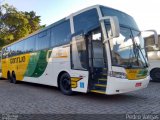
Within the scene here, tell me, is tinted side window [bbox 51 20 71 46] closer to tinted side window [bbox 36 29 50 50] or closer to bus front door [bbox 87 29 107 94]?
tinted side window [bbox 36 29 50 50]

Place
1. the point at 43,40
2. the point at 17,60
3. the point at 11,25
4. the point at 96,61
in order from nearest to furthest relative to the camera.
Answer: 1. the point at 96,61
2. the point at 43,40
3. the point at 17,60
4. the point at 11,25

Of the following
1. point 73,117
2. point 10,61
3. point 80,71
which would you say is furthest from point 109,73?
point 10,61

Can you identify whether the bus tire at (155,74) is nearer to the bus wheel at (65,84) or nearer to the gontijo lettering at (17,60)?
the bus wheel at (65,84)

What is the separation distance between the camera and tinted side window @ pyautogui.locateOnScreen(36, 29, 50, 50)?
11418 millimetres

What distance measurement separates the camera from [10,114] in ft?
20.9

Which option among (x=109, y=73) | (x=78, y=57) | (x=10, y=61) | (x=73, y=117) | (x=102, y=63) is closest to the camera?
(x=73, y=117)

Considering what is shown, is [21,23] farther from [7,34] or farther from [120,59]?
[120,59]

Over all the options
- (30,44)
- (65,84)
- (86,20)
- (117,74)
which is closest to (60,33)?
(86,20)

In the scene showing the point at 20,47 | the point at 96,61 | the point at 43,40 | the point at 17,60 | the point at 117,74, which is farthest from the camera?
the point at 17,60

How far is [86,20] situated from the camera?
Result: 8.62 m

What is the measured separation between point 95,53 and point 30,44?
6106mm

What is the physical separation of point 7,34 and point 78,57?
71.2 feet

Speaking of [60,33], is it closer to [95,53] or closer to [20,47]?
[95,53]

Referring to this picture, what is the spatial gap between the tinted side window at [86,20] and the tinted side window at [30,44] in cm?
452
